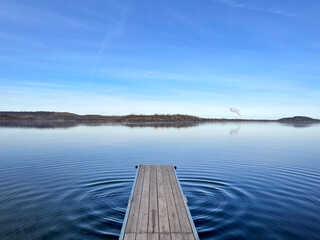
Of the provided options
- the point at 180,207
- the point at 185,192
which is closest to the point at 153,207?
the point at 180,207

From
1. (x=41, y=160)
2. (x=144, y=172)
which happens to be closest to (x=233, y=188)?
(x=144, y=172)

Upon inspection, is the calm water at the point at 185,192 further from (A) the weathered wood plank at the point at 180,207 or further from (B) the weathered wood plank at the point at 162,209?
(B) the weathered wood plank at the point at 162,209

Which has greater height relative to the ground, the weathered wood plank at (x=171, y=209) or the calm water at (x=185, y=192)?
the weathered wood plank at (x=171, y=209)

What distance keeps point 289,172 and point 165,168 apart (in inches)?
367

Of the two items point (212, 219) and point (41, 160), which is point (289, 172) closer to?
point (212, 219)

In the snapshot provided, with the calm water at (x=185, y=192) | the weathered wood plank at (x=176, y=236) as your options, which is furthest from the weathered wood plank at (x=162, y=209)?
the calm water at (x=185, y=192)

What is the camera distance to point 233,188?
43.2 ft

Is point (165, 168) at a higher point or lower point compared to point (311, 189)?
higher

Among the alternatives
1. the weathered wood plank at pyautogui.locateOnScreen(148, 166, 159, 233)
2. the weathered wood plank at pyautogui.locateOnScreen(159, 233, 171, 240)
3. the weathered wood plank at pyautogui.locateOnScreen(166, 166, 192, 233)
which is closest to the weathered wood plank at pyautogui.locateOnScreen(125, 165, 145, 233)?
the weathered wood plank at pyautogui.locateOnScreen(148, 166, 159, 233)

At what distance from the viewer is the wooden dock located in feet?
22.2

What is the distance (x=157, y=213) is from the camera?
26.6 feet

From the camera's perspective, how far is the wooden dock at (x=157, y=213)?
22.2ft

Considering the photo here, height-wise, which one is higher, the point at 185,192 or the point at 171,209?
the point at 171,209

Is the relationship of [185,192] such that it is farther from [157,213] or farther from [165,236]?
[165,236]
